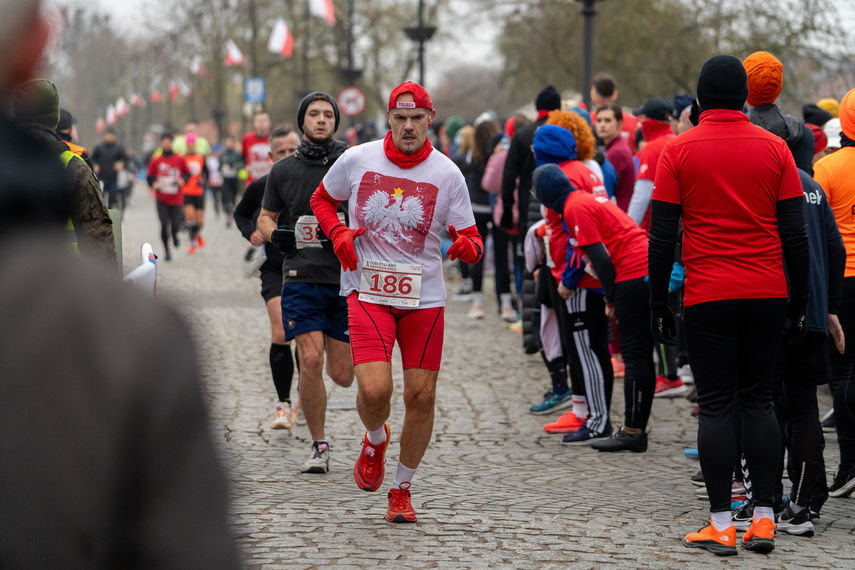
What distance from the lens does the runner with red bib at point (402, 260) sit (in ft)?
17.9

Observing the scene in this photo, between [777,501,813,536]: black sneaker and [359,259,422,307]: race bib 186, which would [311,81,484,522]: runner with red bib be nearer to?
[359,259,422,307]: race bib 186

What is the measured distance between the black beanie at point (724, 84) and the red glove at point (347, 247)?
1.75 metres

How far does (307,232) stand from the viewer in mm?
6645

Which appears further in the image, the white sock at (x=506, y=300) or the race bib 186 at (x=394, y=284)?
the white sock at (x=506, y=300)

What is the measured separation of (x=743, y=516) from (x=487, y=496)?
4.30ft

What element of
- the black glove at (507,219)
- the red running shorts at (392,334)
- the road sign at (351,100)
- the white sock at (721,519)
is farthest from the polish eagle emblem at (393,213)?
the road sign at (351,100)

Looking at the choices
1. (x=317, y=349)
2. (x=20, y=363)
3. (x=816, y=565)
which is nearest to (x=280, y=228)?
(x=317, y=349)

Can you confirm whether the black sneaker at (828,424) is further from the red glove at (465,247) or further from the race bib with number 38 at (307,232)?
the race bib with number 38 at (307,232)

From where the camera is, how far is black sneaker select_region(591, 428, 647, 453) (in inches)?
281

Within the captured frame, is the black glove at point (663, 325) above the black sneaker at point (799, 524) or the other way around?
above

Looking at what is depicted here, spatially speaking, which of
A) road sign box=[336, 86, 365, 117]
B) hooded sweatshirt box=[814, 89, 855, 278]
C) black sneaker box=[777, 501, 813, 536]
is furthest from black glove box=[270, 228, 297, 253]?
road sign box=[336, 86, 365, 117]

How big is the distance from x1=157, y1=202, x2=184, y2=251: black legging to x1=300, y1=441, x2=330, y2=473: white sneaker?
12.5 m

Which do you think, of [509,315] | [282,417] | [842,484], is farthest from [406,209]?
[509,315]

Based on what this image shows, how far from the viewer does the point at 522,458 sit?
7.01 m
